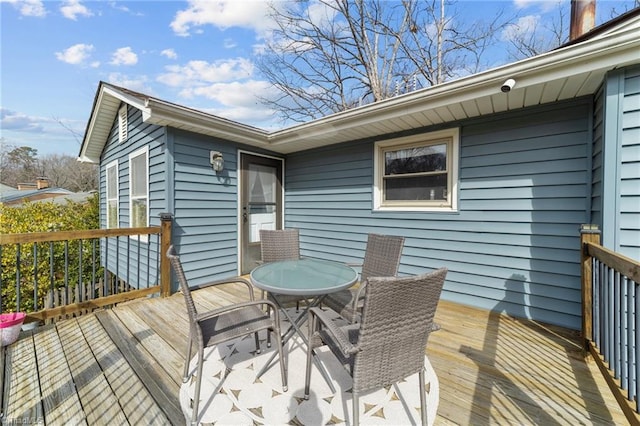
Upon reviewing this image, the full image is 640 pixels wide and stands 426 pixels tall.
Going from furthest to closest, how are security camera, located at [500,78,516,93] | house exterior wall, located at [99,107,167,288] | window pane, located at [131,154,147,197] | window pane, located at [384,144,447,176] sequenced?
1. window pane, located at [131,154,147,197]
2. house exterior wall, located at [99,107,167,288]
3. window pane, located at [384,144,447,176]
4. security camera, located at [500,78,516,93]

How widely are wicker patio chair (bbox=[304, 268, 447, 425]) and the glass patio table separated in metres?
0.48

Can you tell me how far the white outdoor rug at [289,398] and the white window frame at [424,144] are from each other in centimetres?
212

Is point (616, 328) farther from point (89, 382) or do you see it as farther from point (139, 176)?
point (139, 176)

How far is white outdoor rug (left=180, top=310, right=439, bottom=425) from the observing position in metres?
1.55

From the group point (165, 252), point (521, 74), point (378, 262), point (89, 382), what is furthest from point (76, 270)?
point (521, 74)

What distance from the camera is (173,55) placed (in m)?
7.00

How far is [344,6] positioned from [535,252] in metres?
8.76

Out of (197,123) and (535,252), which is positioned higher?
(197,123)

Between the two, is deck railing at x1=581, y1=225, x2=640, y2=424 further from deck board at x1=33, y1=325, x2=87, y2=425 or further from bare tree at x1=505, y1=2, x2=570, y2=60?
bare tree at x1=505, y1=2, x2=570, y2=60

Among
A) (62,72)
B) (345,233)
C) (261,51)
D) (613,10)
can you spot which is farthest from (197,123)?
(613,10)

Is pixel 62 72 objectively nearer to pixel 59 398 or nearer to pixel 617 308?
pixel 59 398

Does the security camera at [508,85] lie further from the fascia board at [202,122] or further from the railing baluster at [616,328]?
the fascia board at [202,122]

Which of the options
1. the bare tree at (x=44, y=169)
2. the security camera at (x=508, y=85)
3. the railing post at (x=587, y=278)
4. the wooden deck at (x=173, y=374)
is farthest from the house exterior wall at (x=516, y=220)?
the bare tree at (x=44, y=169)

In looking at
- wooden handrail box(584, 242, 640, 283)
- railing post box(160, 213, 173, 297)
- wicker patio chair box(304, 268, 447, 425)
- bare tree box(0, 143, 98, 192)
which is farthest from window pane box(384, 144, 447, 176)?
bare tree box(0, 143, 98, 192)
